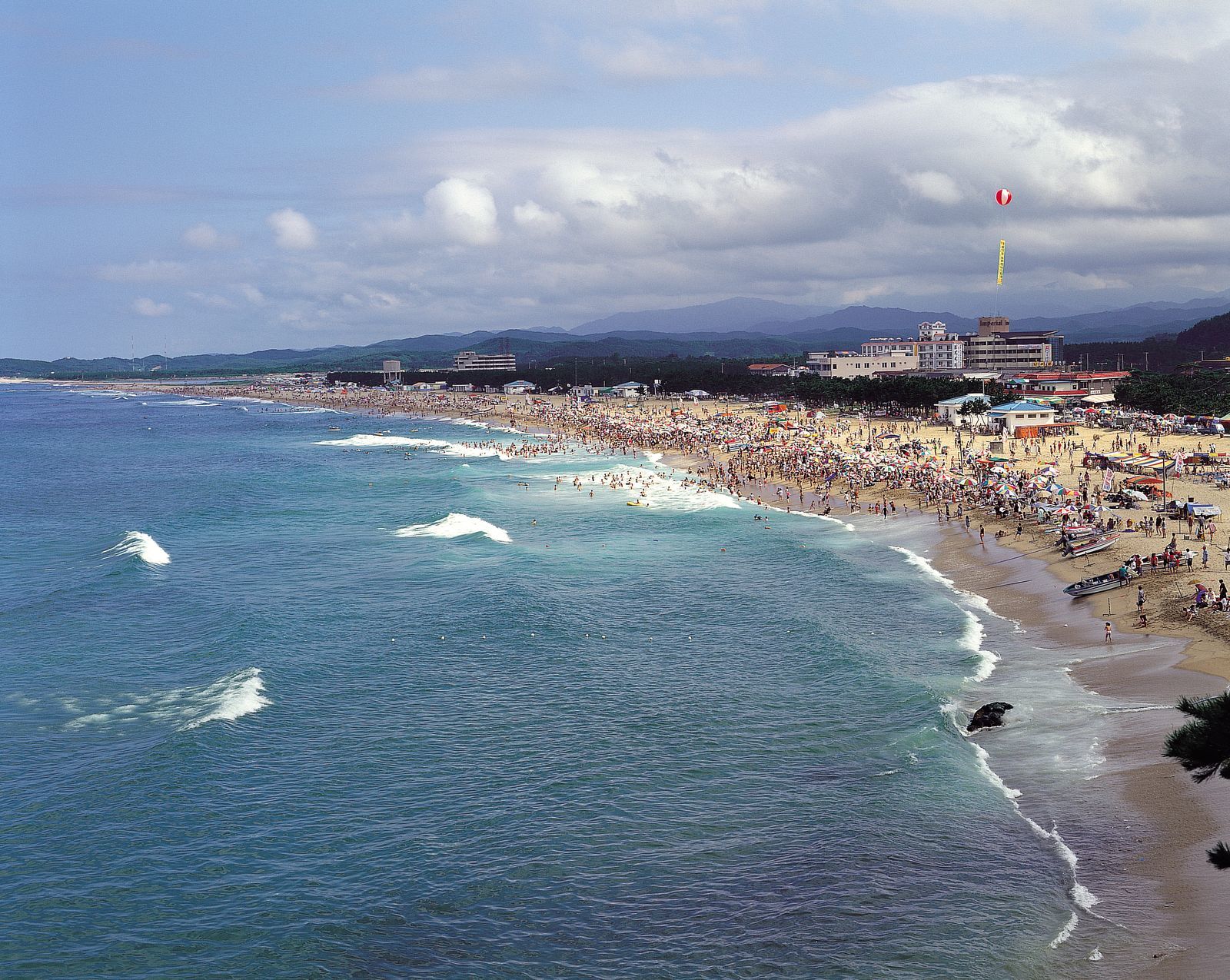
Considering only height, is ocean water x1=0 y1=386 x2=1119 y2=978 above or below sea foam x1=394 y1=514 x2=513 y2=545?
below

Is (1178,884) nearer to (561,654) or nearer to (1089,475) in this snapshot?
(561,654)

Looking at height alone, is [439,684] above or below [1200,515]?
below

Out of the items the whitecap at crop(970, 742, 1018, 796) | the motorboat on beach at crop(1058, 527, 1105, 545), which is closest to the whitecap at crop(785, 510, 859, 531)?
A: the motorboat on beach at crop(1058, 527, 1105, 545)

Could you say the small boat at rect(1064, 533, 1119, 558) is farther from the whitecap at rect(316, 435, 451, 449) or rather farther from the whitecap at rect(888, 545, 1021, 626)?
the whitecap at rect(316, 435, 451, 449)

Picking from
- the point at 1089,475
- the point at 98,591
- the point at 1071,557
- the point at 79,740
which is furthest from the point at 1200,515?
the point at 98,591

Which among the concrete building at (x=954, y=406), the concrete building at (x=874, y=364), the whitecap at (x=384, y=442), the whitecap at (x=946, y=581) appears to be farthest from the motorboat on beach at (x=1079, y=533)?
the concrete building at (x=874, y=364)
